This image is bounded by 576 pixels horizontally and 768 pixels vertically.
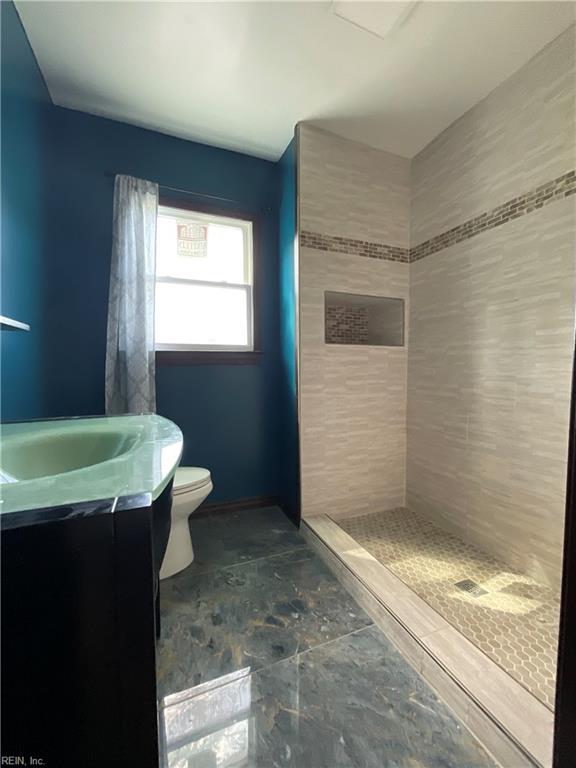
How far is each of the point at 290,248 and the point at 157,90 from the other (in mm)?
1024

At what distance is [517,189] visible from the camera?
1509mm

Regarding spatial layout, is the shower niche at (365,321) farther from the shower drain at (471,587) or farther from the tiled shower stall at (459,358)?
the shower drain at (471,587)

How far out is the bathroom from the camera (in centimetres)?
60

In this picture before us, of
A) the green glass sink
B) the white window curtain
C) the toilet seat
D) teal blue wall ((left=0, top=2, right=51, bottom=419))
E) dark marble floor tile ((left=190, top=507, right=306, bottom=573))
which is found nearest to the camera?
the green glass sink

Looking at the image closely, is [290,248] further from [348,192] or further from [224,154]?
[224,154]

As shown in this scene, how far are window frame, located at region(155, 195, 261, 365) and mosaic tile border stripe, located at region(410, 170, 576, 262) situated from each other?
1110 mm

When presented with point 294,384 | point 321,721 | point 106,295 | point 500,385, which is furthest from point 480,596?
point 106,295

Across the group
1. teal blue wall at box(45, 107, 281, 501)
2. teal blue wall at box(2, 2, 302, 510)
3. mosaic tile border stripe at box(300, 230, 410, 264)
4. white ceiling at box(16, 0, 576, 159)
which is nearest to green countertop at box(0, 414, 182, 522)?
teal blue wall at box(2, 2, 302, 510)

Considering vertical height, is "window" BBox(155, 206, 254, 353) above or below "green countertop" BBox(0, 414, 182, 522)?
above

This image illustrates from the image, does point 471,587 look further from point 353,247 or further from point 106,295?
point 106,295

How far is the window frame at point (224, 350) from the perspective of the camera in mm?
1968

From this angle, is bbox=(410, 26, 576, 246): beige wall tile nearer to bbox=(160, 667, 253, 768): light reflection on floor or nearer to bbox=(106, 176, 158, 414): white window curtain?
bbox=(106, 176, 158, 414): white window curtain

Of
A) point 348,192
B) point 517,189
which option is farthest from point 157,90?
point 517,189

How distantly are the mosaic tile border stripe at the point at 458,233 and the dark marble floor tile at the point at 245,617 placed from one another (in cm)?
182
